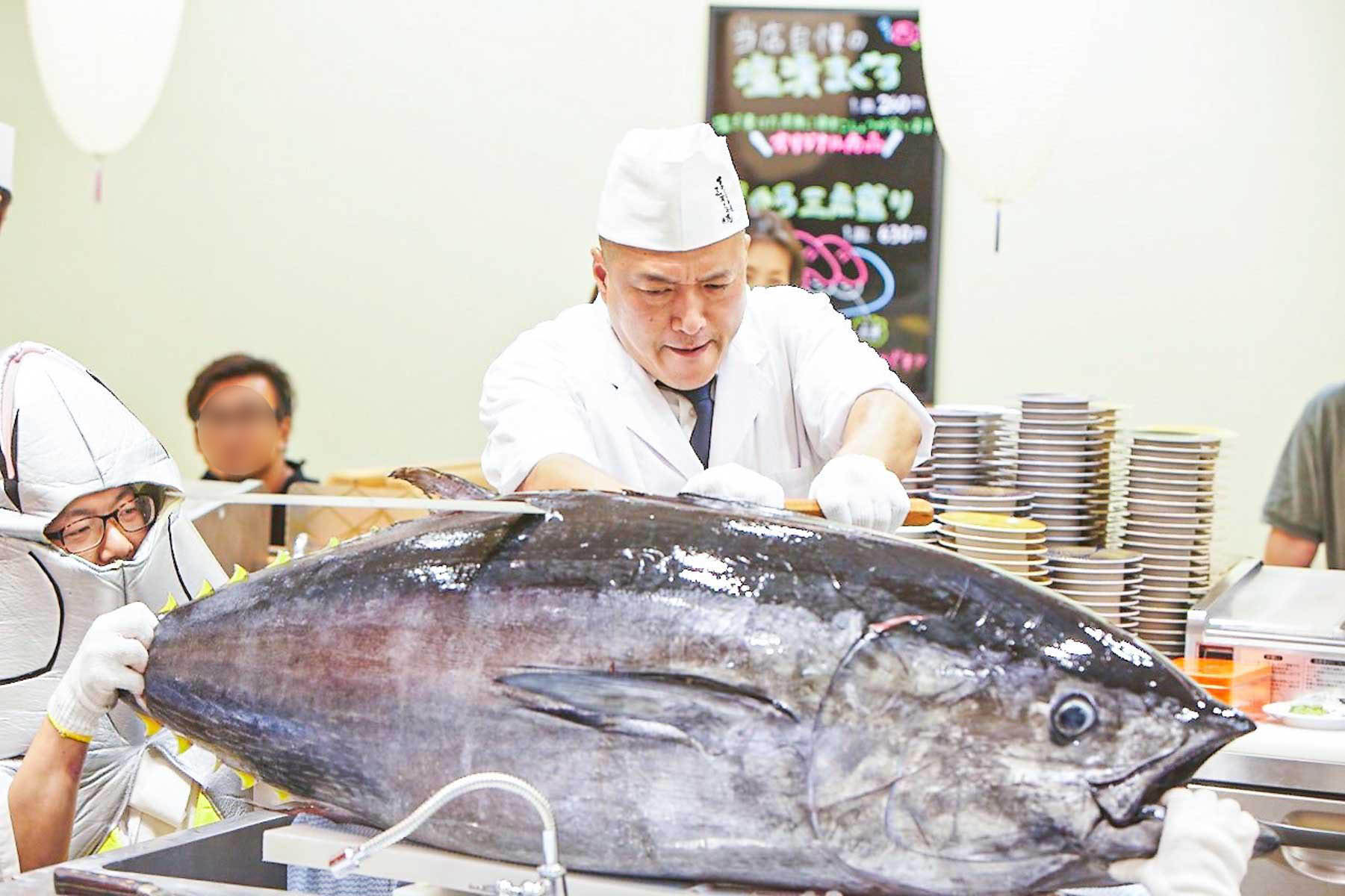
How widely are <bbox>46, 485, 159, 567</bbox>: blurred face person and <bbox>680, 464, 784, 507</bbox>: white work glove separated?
0.93 meters

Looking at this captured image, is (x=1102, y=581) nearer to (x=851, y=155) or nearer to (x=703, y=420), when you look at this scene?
(x=703, y=420)

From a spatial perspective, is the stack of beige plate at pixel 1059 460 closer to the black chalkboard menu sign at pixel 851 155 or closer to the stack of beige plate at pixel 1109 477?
the stack of beige plate at pixel 1109 477

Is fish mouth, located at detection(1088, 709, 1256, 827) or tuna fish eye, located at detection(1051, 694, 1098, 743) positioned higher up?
tuna fish eye, located at detection(1051, 694, 1098, 743)

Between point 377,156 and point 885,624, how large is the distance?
4.99 metres

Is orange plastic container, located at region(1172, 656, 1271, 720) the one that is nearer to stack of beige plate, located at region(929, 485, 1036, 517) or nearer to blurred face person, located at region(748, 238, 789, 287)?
stack of beige plate, located at region(929, 485, 1036, 517)

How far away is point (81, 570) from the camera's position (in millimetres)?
2336

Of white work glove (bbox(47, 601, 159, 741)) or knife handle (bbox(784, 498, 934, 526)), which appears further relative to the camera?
knife handle (bbox(784, 498, 934, 526))

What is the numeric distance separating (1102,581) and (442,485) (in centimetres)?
229

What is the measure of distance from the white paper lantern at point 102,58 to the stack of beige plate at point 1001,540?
108 inches

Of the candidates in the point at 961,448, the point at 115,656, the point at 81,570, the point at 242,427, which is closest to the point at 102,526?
the point at 81,570

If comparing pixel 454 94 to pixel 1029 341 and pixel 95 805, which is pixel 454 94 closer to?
pixel 1029 341

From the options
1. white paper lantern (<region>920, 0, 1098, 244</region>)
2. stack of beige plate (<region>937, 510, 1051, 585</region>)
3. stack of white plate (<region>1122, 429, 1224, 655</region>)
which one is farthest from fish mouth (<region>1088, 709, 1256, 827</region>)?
white paper lantern (<region>920, 0, 1098, 244</region>)

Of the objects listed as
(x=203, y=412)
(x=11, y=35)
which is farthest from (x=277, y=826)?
(x=11, y=35)

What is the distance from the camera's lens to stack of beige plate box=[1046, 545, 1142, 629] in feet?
11.7
